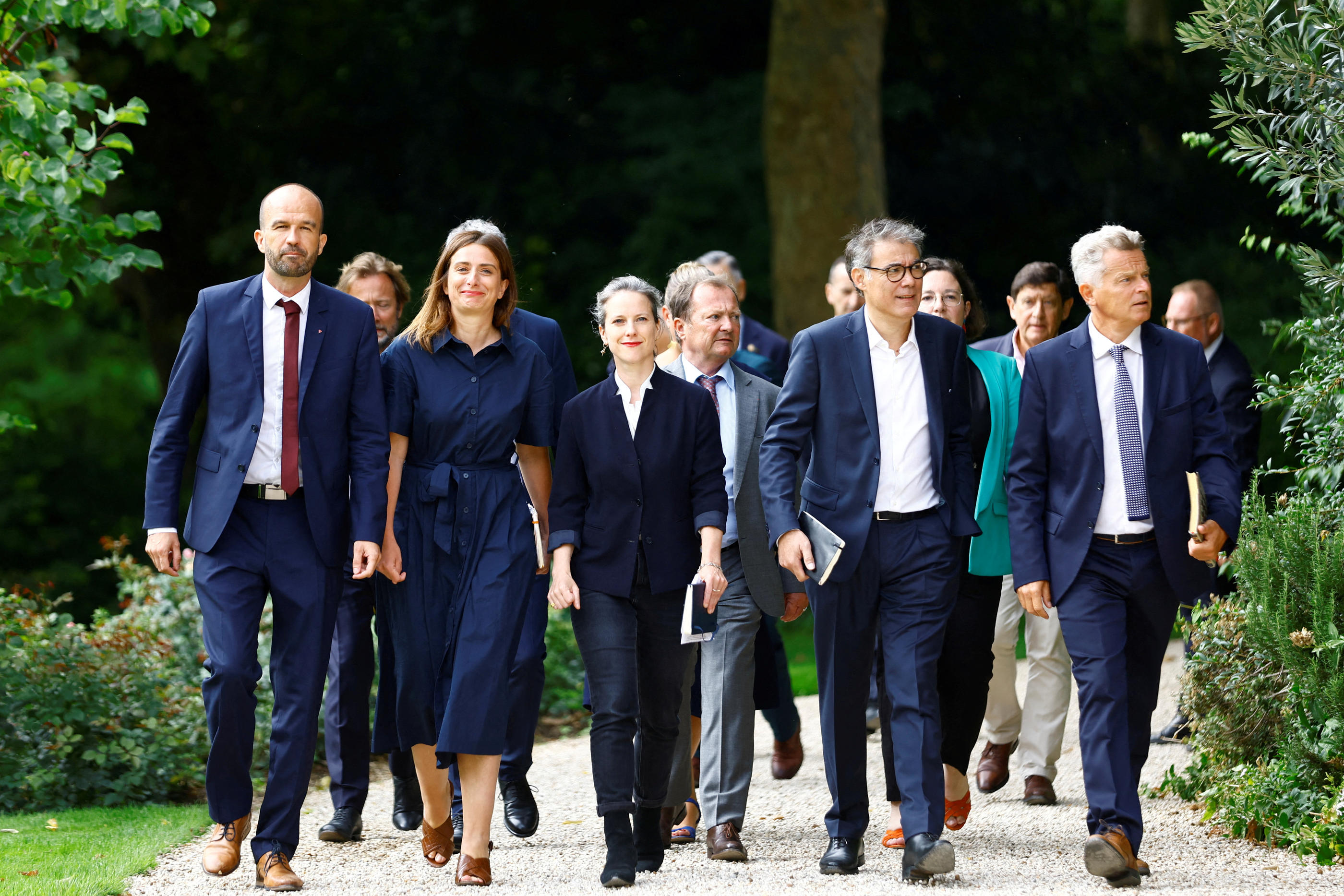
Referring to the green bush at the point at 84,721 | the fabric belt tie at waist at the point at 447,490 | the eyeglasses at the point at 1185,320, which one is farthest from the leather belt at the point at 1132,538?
the green bush at the point at 84,721

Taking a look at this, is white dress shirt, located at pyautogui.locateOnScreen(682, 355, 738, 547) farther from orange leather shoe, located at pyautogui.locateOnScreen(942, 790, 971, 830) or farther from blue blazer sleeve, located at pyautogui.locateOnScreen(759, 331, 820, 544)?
orange leather shoe, located at pyautogui.locateOnScreen(942, 790, 971, 830)

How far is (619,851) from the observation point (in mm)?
5043

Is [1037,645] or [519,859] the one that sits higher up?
[1037,645]

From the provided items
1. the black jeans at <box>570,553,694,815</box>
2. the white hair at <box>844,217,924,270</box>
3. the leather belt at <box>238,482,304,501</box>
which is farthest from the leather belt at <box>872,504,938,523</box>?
the leather belt at <box>238,482,304,501</box>

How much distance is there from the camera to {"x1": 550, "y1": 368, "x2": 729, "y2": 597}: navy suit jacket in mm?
5195

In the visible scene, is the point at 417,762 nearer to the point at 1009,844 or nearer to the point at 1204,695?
the point at 1009,844

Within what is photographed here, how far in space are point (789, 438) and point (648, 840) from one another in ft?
4.88

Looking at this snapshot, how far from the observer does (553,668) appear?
405 inches

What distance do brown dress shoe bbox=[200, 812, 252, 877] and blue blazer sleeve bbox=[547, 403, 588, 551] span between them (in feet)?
4.63

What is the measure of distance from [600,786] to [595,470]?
1075 mm

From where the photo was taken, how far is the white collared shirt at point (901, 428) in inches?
206

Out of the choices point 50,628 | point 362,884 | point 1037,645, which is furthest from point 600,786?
point 50,628

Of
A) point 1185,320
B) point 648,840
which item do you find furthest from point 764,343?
point 648,840

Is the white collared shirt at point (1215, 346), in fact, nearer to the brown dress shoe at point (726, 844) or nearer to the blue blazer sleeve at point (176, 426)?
the brown dress shoe at point (726, 844)
